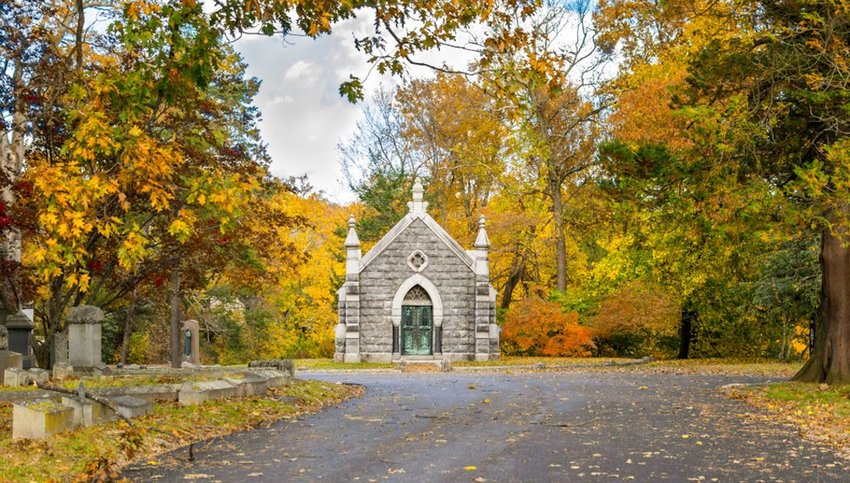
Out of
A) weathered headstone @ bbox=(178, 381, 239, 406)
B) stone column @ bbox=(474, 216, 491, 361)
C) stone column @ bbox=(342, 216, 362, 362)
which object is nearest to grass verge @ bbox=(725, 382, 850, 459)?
weathered headstone @ bbox=(178, 381, 239, 406)

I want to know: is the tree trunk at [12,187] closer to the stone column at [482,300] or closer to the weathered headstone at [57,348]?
the weathered headstone at [57,348]

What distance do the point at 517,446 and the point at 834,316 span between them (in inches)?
414

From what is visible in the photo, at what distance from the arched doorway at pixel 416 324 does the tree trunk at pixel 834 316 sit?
717 inches

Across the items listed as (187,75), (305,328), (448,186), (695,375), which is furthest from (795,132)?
(305,328)

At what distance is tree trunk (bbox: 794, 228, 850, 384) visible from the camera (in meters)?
17.8

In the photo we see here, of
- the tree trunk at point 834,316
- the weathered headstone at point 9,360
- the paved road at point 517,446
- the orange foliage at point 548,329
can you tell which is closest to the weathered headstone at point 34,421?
the paved road at point 517,446

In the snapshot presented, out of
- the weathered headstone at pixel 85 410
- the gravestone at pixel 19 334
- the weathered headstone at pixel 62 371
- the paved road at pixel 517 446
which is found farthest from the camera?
the gravestone at pixel 19 334

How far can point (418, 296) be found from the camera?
35312 millimetres

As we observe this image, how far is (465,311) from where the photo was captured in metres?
35.1

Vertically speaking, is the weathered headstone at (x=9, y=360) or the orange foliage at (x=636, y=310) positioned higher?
the orange foliage at (x=636, y=310)

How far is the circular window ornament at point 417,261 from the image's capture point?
115 ft

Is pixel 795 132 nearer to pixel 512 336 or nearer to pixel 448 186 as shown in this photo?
pixel 512 336

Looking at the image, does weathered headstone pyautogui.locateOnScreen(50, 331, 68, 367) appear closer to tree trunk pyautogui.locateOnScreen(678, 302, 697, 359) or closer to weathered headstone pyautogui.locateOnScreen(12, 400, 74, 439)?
weathered headstone pyautogui.locateOnScreen(12, 400, 74, 439)

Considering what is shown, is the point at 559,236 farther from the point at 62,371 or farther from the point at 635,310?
the point at 62,371
